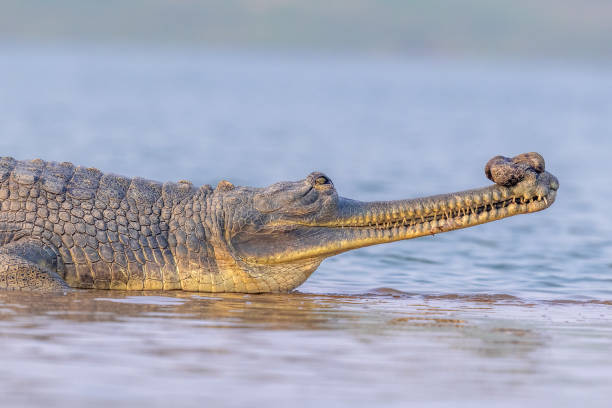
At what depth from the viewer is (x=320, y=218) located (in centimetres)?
908

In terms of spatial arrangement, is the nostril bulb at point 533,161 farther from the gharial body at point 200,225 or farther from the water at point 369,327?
the water at point 369,327

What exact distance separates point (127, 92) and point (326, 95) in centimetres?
1940

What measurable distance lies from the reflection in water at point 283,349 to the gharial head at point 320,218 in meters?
0.29

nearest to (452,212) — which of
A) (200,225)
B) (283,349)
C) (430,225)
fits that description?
(430,225)

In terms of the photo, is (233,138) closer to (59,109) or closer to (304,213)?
(59,109)

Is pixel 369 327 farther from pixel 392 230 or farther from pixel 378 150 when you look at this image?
pixel 378 150

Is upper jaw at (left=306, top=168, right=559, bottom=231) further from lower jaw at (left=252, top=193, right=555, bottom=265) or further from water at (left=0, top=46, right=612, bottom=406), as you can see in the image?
water at (left=0, top=46, right=612, bottom=406)

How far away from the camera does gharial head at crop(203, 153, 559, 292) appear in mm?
8672

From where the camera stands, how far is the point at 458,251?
13922 mm

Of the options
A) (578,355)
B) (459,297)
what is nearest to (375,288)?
(459,297)

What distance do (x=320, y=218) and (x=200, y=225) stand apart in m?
0.97

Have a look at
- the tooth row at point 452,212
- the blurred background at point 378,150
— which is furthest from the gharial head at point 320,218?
the blurred background at point 378,150

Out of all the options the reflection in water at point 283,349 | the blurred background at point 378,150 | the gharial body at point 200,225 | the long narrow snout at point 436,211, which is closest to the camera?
the reflection in water at point 283,349

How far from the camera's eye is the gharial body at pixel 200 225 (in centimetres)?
880
